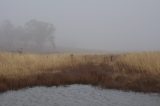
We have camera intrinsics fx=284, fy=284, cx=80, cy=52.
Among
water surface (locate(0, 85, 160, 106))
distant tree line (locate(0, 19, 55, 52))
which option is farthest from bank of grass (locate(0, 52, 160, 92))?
distant tree line (locate(0, 19, 55, 52))

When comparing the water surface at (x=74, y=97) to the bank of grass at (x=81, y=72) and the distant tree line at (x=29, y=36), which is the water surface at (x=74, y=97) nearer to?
the bank of grass at (x=81, y=72)

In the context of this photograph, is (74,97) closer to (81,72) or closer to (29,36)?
(81,72)

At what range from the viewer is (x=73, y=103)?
11.6 m

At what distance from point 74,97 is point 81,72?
458 centimetres

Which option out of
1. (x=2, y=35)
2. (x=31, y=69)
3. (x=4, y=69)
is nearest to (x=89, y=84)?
(x=31, y=69)

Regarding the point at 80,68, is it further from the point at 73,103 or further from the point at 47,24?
the point at 47,24

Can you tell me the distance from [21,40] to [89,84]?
59.5 m

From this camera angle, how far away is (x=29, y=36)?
70.9 metres

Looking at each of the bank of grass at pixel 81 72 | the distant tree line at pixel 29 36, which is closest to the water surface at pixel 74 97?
the bank of grass at pixel 81 72

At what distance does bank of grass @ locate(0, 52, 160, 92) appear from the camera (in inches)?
582

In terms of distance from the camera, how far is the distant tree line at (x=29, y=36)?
70.9m

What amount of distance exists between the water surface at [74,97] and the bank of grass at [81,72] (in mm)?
1020

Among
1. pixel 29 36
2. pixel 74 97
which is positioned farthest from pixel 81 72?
pixel 29 36

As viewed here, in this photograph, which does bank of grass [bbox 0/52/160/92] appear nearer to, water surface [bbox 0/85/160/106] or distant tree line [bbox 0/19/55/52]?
water surface [bbox 0/85/160/106]
